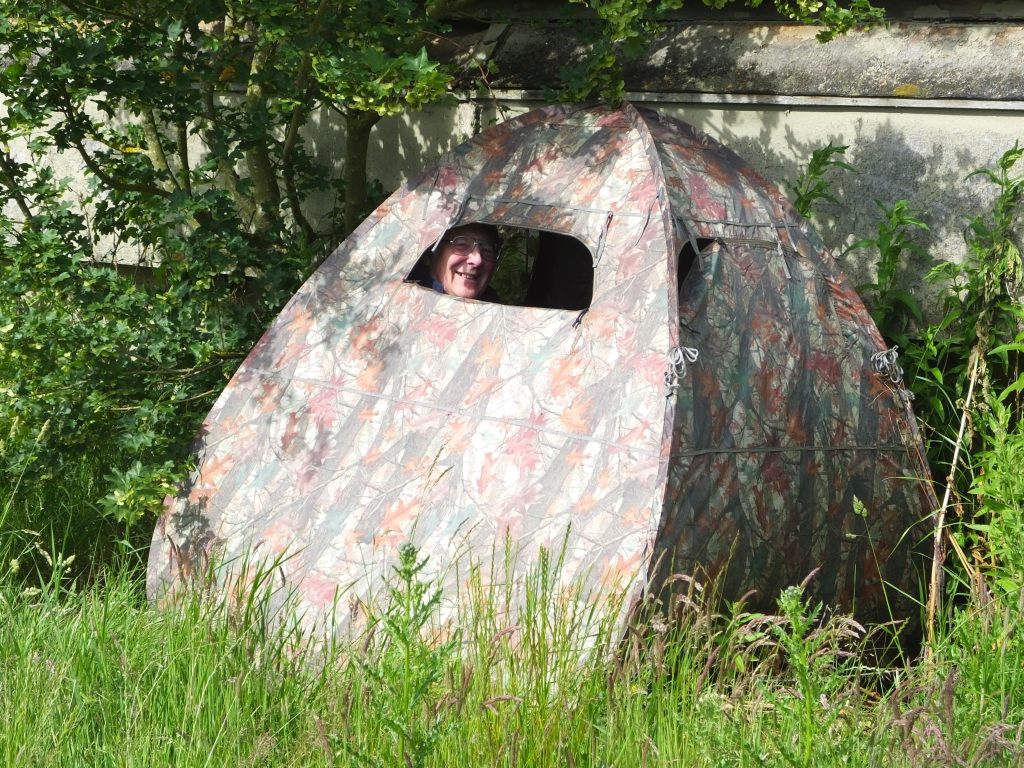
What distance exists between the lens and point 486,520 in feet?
12.6

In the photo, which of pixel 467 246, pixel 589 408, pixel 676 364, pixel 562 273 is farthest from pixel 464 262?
pixel 676 364

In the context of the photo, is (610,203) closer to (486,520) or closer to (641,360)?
(641,360)

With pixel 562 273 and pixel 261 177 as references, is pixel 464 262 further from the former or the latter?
pixel 261 177

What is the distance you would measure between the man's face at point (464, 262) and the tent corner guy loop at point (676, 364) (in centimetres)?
122

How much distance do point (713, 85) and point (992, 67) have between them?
43.5 inches

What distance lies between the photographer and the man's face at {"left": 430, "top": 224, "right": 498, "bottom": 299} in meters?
4.73

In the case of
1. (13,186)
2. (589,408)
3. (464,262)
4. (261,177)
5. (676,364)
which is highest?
(261,177)

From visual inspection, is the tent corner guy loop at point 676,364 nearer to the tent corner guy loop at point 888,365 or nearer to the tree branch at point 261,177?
the tent corner guy loop at point 888,365

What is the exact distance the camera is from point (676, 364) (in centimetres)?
371

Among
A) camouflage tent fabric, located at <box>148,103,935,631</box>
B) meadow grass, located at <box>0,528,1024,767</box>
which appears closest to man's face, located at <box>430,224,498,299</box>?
camouflage tent fabric, located at <box>148,103,935,631</box>

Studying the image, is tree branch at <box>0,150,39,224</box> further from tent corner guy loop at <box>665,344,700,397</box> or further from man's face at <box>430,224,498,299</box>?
tent corner guy loop at <box>665,344,700,397</box>

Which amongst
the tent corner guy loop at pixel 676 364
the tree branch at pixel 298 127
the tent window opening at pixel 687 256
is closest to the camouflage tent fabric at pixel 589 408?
the tent corner guy loop at pixel 676 364

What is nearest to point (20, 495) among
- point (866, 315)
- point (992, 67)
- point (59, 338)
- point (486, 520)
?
point (59, 338)

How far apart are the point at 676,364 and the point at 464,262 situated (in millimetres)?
1291
